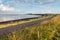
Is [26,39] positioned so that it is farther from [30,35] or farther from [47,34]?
[47,34]

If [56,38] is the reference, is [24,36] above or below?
above

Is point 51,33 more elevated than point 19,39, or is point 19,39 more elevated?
point 19,39

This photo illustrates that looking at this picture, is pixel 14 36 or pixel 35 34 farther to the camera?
pixel 35 34

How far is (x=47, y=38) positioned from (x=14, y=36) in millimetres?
2946

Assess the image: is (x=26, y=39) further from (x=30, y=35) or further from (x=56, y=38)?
(x=56, y=38)

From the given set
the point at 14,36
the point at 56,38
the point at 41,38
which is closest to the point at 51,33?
the point at 56,38

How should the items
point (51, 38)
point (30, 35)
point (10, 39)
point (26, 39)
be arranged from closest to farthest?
point (10, 39)
point (26, 39)
point (30, 35)
point (51, 38)

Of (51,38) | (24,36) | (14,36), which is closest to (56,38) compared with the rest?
(51,38)

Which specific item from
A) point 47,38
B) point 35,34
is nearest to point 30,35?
point 35,34

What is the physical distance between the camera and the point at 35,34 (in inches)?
528

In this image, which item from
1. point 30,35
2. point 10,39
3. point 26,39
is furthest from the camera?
point 30,35

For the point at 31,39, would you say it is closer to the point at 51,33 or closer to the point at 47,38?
the point at 47,38

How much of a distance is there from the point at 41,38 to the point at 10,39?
2530 mm

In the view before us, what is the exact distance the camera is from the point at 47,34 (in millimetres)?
14461
